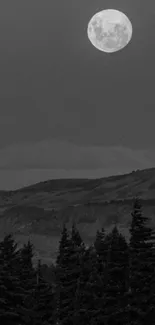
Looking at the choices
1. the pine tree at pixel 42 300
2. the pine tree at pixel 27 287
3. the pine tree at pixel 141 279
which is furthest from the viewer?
the pine tree at pixel 42 300

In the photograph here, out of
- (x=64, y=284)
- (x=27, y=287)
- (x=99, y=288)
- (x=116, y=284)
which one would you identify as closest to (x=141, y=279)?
(x=116, y=284)

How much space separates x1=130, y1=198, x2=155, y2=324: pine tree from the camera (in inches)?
2018

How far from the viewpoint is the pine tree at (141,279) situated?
51.2 m

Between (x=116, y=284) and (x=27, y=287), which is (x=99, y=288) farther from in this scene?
(x=27, y=287)

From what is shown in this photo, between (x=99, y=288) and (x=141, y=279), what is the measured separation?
4.87 m

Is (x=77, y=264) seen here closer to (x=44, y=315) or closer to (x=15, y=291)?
(x=44, y=315)

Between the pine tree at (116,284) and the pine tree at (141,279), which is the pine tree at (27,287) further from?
the pine tree at (141,279)

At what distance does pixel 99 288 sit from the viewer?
2159 inches

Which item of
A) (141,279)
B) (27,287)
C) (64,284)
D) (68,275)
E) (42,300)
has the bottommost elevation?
(42,300)

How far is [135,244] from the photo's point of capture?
2073 inches

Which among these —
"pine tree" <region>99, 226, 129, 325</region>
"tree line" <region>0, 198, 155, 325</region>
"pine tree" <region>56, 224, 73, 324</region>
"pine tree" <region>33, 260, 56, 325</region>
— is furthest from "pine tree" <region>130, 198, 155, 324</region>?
"pine tree" <region>56, 224, 73, 324</region>

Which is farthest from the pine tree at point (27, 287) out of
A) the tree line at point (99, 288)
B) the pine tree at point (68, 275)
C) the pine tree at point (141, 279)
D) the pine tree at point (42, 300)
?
the pine tree at point (141, 279)

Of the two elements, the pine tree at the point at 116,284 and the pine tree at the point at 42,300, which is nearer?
the pine tree at the point at 116,284

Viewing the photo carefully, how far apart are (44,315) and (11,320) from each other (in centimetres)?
950
